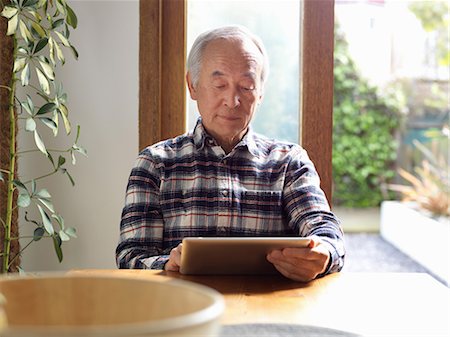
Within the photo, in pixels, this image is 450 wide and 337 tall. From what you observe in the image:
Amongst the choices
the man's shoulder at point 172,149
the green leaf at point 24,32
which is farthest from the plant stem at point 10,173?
the man's shoulder at point 172,149

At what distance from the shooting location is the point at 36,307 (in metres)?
0.86

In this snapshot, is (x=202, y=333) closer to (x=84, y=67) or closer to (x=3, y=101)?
(x=3, y=101)

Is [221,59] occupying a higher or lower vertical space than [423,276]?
higher

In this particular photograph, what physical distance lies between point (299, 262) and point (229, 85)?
0.80 m

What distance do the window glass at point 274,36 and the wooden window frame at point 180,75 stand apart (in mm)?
48

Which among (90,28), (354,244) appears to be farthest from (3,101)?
(354,244)

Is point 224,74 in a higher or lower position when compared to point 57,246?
higher

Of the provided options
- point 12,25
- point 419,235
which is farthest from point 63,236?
point 419,235

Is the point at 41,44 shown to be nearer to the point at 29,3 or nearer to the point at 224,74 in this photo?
the point at 29,3

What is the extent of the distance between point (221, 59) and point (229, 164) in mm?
327

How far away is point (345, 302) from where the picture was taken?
1495 mm

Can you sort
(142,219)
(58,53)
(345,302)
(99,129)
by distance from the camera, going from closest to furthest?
(345,302)
(142,219)
(58,53)
(99,129)

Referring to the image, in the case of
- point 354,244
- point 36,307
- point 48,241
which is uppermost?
point 36,307

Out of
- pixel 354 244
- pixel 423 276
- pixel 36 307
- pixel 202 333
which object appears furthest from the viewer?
pixel 354 244
